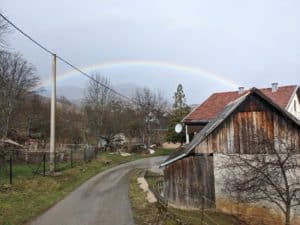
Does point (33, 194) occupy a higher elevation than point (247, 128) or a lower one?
lower

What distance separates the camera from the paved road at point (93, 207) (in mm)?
14648

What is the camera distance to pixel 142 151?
183 feet

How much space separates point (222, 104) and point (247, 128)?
22446 mm

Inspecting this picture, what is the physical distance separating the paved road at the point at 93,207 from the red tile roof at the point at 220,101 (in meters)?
16.2

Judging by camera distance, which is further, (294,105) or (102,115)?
(102,115)

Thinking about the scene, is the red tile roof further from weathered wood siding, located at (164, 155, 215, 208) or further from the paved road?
weathered wood siding, located at (164, 155, 215, 208)

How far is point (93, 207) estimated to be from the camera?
17.5 meters

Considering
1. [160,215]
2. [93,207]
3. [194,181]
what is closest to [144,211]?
[160,215]

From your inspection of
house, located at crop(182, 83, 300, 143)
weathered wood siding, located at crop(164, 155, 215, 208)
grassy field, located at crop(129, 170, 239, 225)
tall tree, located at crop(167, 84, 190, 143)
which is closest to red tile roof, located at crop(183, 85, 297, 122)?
house, located at crop(182, 83, 300, 143)

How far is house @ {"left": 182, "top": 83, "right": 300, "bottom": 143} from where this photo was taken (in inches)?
1492

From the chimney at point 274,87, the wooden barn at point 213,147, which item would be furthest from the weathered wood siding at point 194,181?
the chimney at point 274,87

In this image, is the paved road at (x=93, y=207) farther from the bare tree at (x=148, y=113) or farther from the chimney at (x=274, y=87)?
the bare tree at (x=148, y=113)

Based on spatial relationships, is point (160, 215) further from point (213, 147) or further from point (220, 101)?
point (220, 101)

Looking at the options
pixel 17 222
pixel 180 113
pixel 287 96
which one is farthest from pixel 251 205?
pixel 180 113
